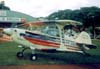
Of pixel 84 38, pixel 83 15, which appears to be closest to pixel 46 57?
pixel 84 38

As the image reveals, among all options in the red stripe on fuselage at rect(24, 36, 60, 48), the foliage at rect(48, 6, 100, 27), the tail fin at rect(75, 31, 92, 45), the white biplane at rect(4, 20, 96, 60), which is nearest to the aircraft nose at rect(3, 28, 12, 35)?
the white biplane at rect(4, 20, 96, 60)

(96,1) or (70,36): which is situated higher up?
(96,1)

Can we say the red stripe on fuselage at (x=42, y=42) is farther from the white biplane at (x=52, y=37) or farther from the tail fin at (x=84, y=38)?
the tail fin at (x=84, y=38)

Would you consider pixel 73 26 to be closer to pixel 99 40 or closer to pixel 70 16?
pixel 70 16

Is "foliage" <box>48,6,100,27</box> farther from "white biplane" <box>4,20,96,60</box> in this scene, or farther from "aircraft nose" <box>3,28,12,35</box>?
"aircraft nose" <box>3,28,12,35</box>

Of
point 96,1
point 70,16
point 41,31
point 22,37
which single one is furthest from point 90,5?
point 22,37
